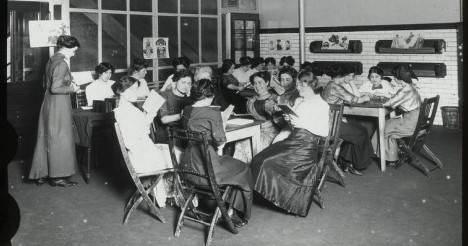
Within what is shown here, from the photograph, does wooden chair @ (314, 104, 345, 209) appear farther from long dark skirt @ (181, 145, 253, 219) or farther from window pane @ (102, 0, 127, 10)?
window pane @ (102, 0, 127, 10)

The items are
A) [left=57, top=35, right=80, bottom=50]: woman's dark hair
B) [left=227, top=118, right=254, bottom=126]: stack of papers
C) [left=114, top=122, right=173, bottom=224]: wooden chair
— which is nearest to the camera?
[left=114, top=122, right=173, bottom=224]: wooden chair

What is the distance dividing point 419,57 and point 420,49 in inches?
8.8

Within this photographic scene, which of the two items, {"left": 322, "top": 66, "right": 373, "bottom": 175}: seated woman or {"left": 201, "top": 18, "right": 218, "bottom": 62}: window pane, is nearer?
{"left": 322, "top": 66, "right": 373, "bottom": 175}: seated woman

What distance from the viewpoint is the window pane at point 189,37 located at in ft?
29.3

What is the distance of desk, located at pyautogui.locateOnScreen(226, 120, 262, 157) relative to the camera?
4.47 m

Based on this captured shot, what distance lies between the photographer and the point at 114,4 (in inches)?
307

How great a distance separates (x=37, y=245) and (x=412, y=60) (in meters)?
7.05

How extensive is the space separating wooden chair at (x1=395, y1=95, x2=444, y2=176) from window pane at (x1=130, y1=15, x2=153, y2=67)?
428 cm

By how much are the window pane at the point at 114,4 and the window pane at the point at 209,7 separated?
188cm

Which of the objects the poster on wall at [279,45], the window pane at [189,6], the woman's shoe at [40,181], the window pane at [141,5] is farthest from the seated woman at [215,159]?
the poster on wall at [279,45]

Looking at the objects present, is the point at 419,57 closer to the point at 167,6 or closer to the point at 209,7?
the point at 209,7

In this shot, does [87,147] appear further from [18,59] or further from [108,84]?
[18,59]

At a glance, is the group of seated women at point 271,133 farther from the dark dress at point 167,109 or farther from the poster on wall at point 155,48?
the poster on wall at point 155,48

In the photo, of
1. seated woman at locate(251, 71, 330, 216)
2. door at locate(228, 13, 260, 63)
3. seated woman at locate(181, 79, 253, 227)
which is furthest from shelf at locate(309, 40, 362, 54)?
seated woman at locate(181, 79, 253, 227)
